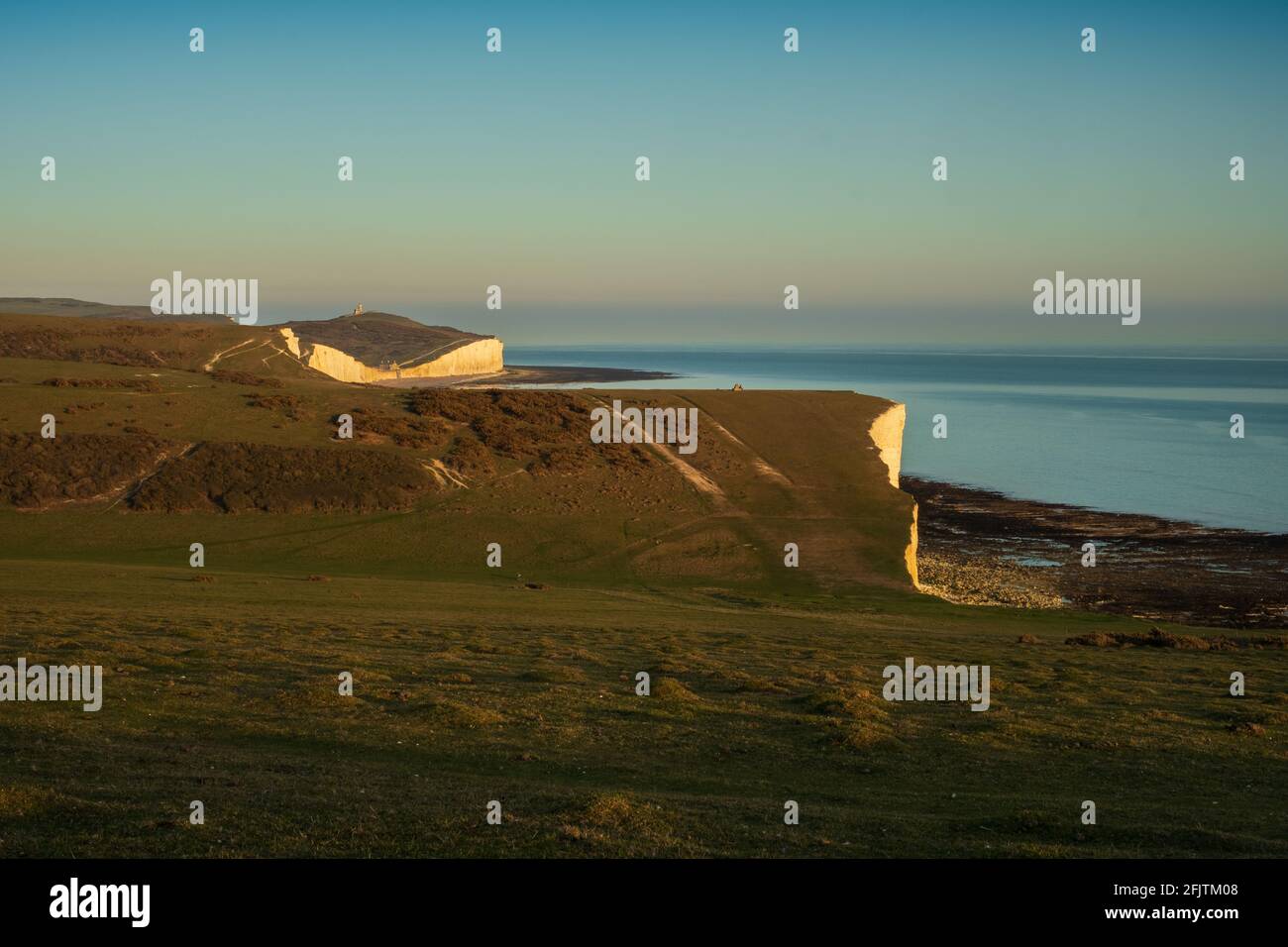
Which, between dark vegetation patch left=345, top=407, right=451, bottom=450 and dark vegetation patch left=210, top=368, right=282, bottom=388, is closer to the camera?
dark vegetation patch left=345, top=407, right=451, bottom=450

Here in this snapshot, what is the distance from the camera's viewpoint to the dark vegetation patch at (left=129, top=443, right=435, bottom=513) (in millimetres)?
68438

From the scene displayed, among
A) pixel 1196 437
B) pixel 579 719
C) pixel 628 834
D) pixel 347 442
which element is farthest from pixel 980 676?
pixel 1196 437

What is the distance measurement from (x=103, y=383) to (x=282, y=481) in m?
26.8

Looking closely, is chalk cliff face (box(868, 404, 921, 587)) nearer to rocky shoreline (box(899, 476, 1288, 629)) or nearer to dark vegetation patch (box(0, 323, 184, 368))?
rocky shoreline (box(899, 476, 1288, 629))

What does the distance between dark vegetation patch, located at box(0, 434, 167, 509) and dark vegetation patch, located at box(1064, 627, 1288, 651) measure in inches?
2284

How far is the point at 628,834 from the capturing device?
45.4 ft

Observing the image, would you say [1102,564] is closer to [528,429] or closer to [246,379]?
[528,429]

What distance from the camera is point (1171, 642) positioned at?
40.6 m

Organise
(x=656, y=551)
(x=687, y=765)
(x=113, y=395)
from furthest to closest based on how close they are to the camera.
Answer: (x=113, y=395) → (x=656, y=551) → (x=687, y=765)

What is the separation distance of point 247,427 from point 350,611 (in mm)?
43459

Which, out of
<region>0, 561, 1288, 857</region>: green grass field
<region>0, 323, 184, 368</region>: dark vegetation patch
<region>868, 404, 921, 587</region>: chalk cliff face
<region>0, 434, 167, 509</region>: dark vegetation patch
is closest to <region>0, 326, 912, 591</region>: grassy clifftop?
<region>0, 434, 167, 509</region>: dark vegetation patch

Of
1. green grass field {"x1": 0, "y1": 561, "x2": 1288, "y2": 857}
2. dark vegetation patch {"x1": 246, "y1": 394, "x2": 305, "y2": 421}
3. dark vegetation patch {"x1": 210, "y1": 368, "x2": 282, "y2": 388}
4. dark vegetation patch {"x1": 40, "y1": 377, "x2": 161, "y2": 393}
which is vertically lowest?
green grass field {"x1": 0, "y1": 561, "x2": 1288, "y2": 857}

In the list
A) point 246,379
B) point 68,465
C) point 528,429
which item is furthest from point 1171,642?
point 246,379

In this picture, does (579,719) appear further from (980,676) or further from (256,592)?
(256,592)
